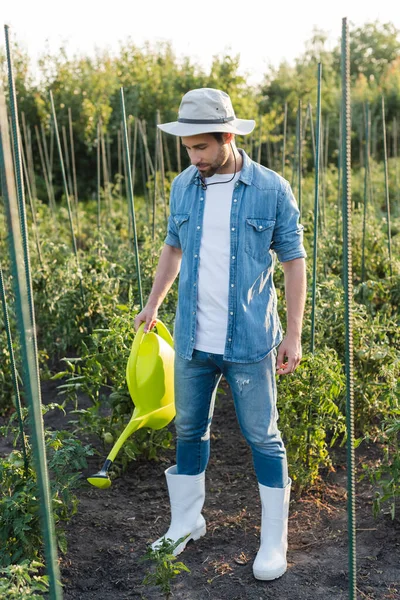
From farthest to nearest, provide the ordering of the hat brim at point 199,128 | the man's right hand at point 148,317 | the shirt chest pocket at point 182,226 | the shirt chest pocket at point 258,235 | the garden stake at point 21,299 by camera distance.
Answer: the man's right hand at point 148,317, the shirt chest pocket at point 182,226, the shirt chest pocket at point 258,235, the hat brim at point 199,128, the garden stake at point 21,299

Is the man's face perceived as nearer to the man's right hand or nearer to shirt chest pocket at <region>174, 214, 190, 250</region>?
shirt chest pocket at <region>174, 214, 190, 250</region>

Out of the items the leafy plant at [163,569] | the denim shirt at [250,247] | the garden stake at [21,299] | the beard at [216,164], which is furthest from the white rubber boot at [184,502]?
the beard at [216,164]

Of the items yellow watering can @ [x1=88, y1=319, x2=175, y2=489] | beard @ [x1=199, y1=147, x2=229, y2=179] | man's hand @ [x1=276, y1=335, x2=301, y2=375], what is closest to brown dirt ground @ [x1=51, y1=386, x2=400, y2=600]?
yellow watering can @ [x1=88, y1=319, x2=175, y2=489]

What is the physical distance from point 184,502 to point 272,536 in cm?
34

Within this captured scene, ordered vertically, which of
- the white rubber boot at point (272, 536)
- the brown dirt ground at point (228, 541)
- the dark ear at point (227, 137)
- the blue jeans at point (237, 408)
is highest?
the dark ear at point (227, 137)

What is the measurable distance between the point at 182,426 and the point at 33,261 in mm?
2694

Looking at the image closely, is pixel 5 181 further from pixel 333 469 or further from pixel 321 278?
pixel 321 278

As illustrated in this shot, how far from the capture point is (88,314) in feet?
12.4

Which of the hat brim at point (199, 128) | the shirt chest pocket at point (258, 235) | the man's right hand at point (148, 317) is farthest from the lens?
the man's right hand at point (148, 317)

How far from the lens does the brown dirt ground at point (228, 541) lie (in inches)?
87.5

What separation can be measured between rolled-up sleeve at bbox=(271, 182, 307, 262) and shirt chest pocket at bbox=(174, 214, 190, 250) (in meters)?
0.28

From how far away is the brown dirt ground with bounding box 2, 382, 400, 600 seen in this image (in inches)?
87.5

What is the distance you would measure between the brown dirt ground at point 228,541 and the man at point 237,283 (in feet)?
0.40

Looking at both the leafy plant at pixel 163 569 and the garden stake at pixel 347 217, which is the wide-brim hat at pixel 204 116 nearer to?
the garden stake at pixel 347 217
